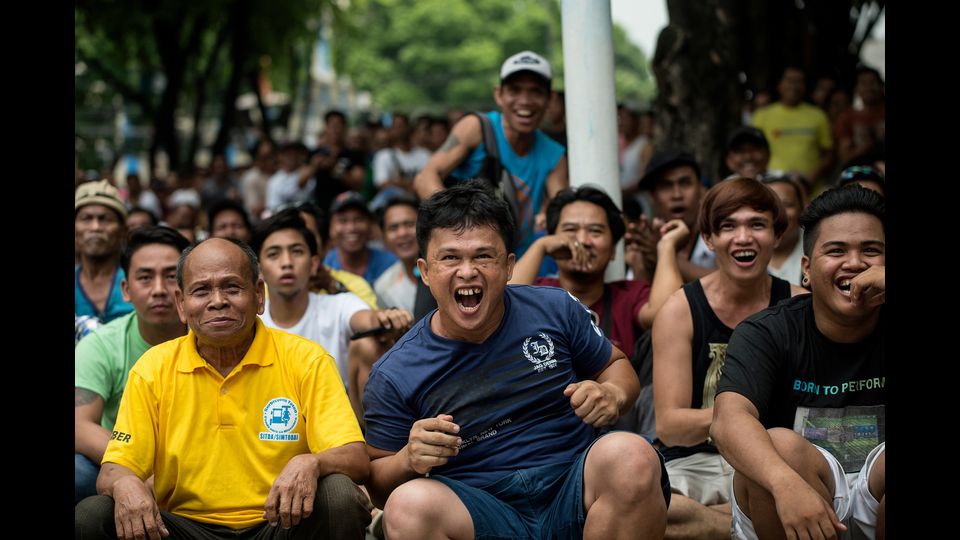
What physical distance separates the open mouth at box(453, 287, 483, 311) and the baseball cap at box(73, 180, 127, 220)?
3606 millimetres

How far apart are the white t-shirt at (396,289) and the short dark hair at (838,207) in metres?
3.16

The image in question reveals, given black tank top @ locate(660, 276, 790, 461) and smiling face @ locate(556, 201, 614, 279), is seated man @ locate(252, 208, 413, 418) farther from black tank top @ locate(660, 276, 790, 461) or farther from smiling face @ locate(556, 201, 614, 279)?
black tank top @ locate(660, 276, 790, 461)

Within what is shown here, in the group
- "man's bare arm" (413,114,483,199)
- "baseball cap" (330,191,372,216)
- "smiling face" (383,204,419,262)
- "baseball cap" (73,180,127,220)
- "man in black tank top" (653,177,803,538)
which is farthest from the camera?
"baseball cap" (330,191,372,216)

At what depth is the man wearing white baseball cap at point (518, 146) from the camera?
6.11 m

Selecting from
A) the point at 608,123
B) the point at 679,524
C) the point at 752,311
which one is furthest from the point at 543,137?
the point at 679,524

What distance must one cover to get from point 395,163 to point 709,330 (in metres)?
7.70

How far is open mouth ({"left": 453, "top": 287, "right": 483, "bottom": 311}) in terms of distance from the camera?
3.81m

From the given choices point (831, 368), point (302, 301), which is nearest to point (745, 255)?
point (831, 368)

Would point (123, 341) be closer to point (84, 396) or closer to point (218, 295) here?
point (84, 396)

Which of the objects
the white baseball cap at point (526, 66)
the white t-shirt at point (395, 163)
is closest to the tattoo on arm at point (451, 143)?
the white baseball cap at point (526, 66)

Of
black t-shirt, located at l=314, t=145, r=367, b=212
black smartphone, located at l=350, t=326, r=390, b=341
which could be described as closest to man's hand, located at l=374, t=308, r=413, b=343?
black smartphone, located at l=350, t=326, r=390, b=341

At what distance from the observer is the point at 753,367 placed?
3.86 meters
